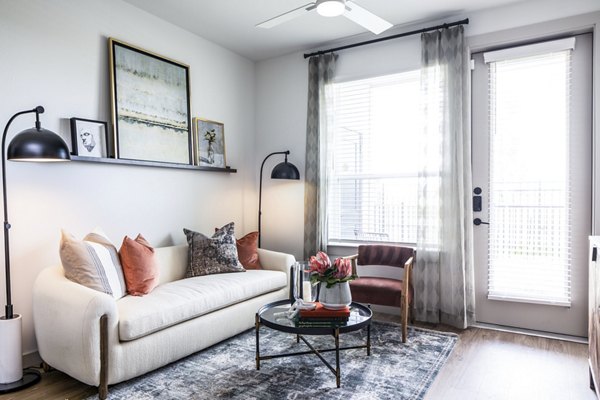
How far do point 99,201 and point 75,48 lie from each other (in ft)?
3.91

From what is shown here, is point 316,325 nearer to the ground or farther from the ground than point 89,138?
nearer to the ground

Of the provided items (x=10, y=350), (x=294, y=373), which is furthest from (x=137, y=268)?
(x=294, y=373)

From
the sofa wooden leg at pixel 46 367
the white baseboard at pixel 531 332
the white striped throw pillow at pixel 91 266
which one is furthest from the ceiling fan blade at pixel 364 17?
the sofa wooden leg at pixel 46 367

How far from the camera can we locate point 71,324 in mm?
2299

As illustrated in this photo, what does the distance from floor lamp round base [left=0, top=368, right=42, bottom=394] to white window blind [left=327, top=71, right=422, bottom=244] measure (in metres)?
2.82

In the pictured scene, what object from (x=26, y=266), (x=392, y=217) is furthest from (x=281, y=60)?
(x=26, y=266)

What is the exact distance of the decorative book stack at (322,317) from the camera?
2408 millimetres

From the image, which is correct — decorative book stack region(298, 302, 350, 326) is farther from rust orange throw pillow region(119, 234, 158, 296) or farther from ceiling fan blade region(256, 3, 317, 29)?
ceiling fan blade region(256, 3, 317, 29)

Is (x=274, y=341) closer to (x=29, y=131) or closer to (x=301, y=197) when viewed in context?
(x=301, y=197)

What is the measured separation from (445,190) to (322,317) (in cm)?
184

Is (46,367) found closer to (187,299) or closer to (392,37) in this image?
(187,299)

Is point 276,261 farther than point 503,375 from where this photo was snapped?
Yes

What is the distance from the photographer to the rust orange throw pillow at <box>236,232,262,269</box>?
3.86 metres

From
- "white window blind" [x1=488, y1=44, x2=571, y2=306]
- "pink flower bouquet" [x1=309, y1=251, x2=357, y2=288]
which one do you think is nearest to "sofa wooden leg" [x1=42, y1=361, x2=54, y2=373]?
"pink flower bouquet" [x1=309, y1=251, x2=357, y2=288]
